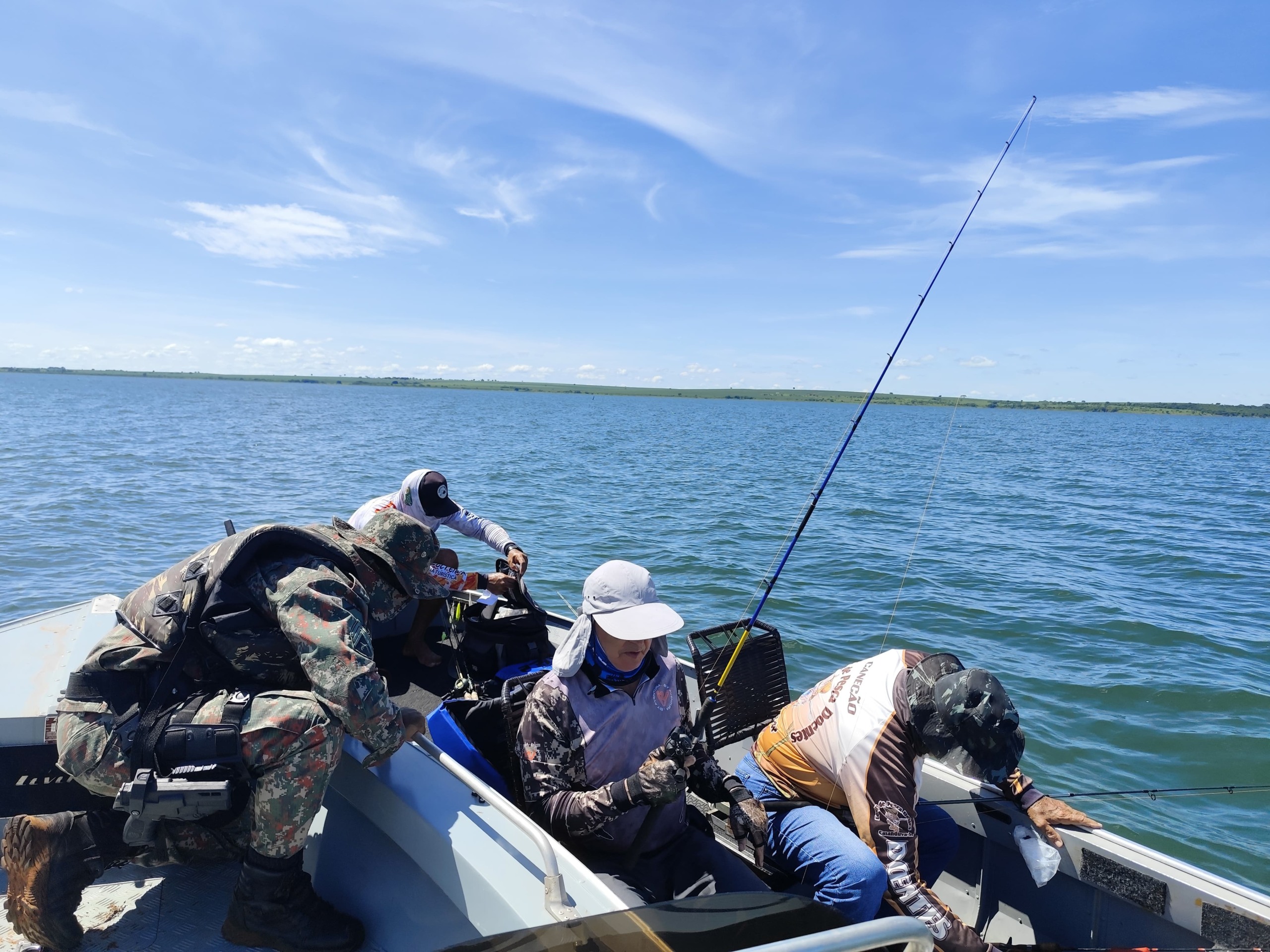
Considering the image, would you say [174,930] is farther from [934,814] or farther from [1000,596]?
[1000,596]

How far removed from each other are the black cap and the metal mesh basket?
2216 millimetres

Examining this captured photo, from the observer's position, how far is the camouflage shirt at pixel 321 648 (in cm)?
230

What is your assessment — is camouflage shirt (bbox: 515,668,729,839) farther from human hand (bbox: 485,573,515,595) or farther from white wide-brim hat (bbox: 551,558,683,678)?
human hand (bbox: 485,573,515,595)

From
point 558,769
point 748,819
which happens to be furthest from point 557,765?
point 748,819

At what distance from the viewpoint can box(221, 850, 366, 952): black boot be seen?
2346mm

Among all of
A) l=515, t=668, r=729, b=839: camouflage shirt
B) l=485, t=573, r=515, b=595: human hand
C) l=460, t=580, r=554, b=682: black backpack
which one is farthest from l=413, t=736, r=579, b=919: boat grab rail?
l=485, t=573, r=515, b=595: human hand

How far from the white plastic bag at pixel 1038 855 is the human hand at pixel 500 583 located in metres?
3.03

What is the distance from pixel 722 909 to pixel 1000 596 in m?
9.49

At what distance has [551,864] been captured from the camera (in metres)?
2.00

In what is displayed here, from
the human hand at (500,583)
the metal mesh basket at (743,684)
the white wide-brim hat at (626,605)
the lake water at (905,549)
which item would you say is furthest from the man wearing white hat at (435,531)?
the lake water at (905,549)

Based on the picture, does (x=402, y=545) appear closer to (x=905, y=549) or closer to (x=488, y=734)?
(x=488, y=734)

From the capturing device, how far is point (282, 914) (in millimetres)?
2361

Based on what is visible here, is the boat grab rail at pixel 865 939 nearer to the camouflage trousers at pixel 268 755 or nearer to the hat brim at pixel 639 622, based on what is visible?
the hat brim at pixel 639 622

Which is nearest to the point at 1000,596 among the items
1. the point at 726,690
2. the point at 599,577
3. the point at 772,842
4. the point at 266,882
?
the point at 726,690
